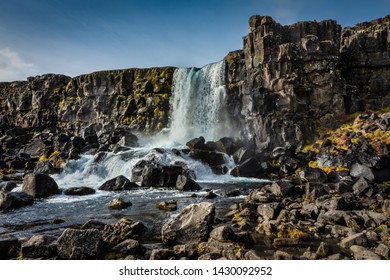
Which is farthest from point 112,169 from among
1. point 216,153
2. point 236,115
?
point 236,115

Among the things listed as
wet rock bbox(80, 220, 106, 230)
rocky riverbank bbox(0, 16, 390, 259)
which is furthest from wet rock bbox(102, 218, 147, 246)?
wet rock bbox(80, 220, 106, 230)

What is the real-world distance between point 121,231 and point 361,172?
23848mm

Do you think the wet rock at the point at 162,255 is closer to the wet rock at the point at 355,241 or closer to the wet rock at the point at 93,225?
the wet rock at the point at 93,225

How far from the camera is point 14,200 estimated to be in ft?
80.1

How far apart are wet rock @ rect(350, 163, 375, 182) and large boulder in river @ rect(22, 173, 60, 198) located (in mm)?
30007

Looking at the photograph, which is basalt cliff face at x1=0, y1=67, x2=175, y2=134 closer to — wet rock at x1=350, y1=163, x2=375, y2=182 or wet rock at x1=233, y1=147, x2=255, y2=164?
wet rock at x1=233, y1=147, x2=255, y2=164

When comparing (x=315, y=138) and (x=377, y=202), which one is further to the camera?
(x=315, y=138)

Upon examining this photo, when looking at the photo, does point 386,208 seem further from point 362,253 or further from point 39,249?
point 39,249

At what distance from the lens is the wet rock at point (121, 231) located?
14.9 m

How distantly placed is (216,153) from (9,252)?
103 feet

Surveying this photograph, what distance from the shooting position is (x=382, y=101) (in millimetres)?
49562

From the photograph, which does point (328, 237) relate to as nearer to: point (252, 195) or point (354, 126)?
point (252, 195)

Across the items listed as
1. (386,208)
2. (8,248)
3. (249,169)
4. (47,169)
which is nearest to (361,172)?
(386,208)

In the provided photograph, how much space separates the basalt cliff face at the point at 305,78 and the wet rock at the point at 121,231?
111 feet
